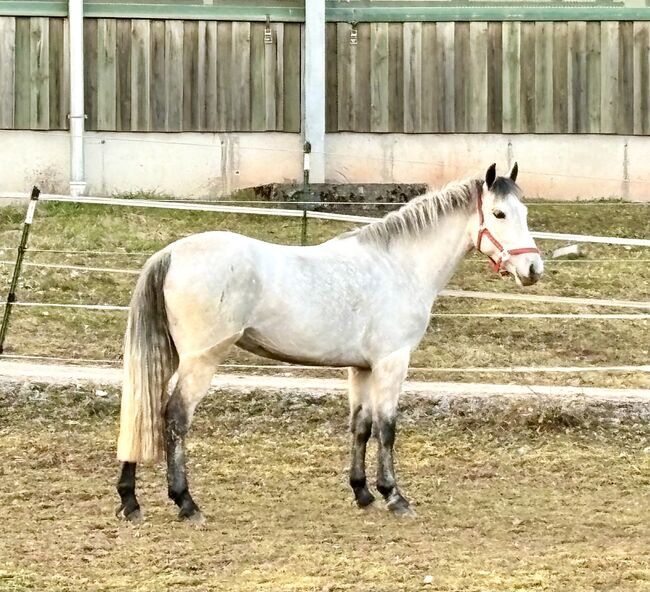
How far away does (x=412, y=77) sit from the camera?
12367mm

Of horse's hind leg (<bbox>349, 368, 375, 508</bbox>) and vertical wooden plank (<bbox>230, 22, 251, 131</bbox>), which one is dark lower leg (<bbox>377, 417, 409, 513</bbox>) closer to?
horse's hind leg (<bbox>349, 368, 375, 508</bbox>)

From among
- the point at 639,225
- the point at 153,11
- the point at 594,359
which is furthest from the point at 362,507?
the point at 153,11

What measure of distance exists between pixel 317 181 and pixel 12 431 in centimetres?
552

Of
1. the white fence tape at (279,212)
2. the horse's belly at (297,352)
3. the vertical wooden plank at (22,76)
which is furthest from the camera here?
the vertical wooden plank at (22,76)

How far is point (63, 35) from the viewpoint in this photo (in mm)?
12141

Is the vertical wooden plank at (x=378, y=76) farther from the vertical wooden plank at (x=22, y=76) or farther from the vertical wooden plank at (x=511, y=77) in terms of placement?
the vertical wooden plank at (x=22, y=76)

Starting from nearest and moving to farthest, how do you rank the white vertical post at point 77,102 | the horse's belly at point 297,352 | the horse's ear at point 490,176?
the horse's belly at point 297,352
the horse's ear at point 490,176
the white vertical post at point 77,102

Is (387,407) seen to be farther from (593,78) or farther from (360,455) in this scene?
(593,78)

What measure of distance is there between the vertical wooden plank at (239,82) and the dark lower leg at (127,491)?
285 inches

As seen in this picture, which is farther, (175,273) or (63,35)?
(63,35)

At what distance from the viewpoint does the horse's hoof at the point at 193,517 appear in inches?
212

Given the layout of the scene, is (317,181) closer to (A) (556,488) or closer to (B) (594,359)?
(B) (594,359)

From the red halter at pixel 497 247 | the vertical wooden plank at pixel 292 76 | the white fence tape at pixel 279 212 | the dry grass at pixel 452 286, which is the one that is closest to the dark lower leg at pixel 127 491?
the red halter at pixel 497 247

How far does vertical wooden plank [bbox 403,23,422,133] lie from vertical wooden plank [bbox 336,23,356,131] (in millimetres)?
565
